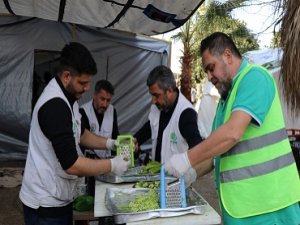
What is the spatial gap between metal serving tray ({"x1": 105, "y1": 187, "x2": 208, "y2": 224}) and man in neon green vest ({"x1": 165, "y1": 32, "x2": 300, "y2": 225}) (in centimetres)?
17

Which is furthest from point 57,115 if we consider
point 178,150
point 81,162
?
point 178,150

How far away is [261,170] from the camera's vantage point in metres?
1.86

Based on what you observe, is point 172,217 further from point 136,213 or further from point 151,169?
point 151,169

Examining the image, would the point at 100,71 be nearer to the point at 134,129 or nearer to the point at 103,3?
the point at 134,129

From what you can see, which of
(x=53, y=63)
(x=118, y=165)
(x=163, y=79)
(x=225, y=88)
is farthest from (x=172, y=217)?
(x=53, y=63)

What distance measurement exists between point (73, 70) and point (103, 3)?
8.62 ft

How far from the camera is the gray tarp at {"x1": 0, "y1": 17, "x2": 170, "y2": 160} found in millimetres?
6770

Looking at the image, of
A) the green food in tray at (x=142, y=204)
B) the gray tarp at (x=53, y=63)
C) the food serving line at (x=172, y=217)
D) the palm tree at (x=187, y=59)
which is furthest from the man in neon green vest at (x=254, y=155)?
the palm tree at (x=187, y=59)

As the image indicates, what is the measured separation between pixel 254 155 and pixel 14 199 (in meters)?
4.54

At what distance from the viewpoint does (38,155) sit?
2.14 meters

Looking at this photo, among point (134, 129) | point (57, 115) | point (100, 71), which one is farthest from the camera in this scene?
point (134, 129)

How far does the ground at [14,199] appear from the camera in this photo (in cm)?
473

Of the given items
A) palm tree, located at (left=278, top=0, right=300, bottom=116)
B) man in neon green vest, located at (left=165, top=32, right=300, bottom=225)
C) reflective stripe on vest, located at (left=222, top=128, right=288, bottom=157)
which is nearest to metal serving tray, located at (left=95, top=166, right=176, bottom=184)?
man in neon green vest, located at (left=165, top=32, right=300, bottom=225)

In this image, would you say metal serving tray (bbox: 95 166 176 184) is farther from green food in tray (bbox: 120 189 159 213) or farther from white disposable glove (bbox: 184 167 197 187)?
green food in tray (bbox: 120 189 159 213)
